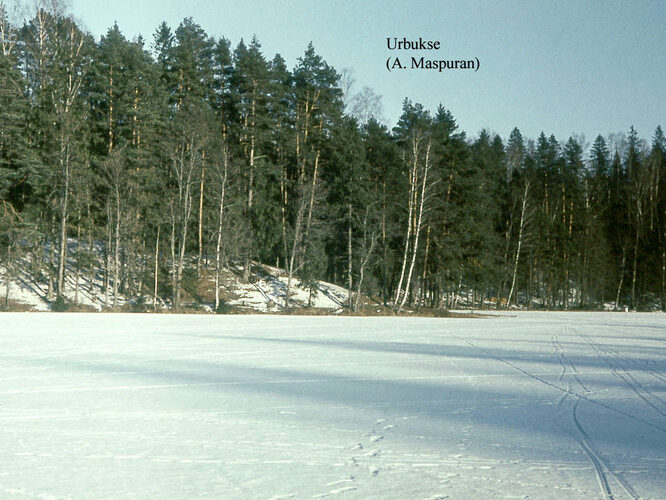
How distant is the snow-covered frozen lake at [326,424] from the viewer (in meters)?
4.45

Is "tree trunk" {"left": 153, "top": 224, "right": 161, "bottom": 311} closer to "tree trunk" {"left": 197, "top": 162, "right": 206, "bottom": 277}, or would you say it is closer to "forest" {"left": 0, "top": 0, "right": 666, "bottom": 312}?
"forest" {"left": 0, "top": 0, "right": 666, "bottom": 312}

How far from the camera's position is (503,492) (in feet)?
14.1

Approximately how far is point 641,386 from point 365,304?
3211cm

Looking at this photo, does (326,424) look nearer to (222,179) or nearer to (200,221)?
(222,179)

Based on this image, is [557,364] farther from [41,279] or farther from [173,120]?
[173,120]

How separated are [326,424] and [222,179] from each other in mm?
29972

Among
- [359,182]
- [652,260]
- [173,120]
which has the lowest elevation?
[652,260]

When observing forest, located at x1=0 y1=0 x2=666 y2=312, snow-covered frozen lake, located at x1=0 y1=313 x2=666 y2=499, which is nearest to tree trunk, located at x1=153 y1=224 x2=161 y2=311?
forest, located at x1=0 y1=0 x2=666 y2=312

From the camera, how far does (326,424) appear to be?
6.46 metres

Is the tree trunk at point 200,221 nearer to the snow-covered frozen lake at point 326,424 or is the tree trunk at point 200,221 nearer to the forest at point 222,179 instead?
the forest at point 222,179

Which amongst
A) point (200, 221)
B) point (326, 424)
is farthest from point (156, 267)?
point (326, 424)

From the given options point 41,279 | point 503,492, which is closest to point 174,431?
point 503,492

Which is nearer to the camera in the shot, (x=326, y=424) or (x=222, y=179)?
(x=326, y=424)

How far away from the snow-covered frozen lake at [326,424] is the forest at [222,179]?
2161 cm
